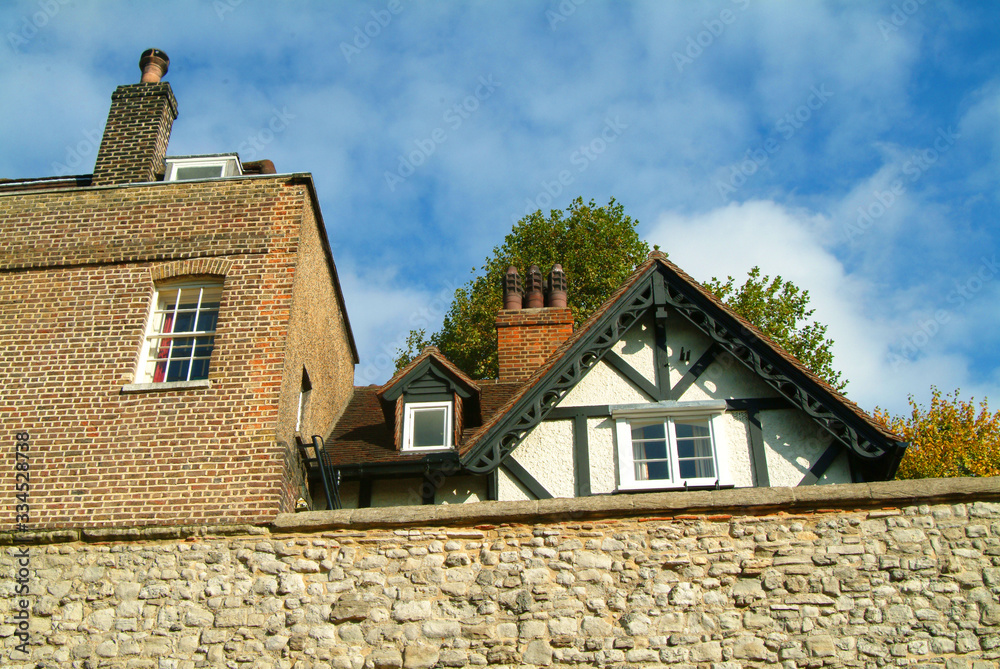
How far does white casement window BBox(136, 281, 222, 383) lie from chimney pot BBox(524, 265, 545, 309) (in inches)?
202

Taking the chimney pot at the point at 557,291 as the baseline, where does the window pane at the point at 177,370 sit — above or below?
below

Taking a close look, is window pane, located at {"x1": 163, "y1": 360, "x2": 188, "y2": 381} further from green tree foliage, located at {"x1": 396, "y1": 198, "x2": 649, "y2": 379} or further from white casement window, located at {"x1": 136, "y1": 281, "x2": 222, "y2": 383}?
green tree foliage, located at {"x1": 396, "y1": 198, "x2": 649, "y2": 379}

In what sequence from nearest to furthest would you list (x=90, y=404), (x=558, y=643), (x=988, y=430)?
(x=558, y=643)
(x=90, y=404)
(x=988, y=430)

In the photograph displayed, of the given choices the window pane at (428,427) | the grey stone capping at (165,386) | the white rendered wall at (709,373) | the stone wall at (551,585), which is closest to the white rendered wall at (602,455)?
the white rendered wall at (709,373)

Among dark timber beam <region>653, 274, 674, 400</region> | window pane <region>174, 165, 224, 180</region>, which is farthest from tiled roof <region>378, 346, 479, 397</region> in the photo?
window pane <region>174, 165, 224, 180</region>

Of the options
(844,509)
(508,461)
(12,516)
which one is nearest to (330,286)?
(508,461)

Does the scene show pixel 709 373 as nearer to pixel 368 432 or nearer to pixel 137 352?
pixel 368 432

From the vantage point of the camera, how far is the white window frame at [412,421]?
38.8ft

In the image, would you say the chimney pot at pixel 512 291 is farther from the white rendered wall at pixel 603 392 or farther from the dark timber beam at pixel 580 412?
the dark timber beam at pixel 580 412

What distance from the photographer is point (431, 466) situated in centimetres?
1094

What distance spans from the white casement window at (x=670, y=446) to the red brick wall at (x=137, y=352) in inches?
165

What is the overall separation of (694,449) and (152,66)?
33.7 ft

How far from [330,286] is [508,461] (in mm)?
4700

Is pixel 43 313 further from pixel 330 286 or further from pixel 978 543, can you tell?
pixel 978 543
